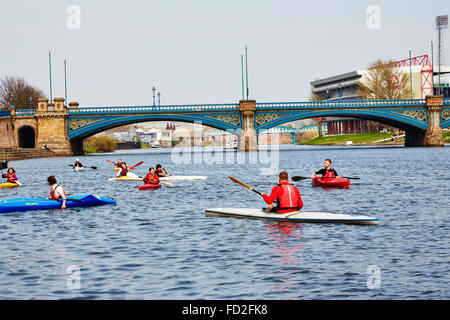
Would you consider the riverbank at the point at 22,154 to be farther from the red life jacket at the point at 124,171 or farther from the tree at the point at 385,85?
the tree at the point at 385,85

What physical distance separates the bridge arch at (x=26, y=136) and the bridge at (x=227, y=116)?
3.06 feet

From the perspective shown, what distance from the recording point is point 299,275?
14578mm

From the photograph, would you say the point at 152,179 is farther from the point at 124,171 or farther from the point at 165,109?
the point at 165,109

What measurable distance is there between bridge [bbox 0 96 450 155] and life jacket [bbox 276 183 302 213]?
75152 mm

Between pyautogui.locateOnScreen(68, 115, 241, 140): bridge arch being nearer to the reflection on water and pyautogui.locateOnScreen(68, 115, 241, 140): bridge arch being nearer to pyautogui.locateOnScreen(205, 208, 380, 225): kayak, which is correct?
pyautogui.locateOnScreen(205, 208, 380, 225): kayak

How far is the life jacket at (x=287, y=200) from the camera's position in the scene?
21828mm

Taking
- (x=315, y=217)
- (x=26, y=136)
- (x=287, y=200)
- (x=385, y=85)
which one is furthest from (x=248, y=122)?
(x=315, y=217)

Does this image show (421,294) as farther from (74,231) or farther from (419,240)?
(74,231)

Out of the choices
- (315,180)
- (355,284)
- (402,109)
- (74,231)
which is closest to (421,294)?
(355,284)

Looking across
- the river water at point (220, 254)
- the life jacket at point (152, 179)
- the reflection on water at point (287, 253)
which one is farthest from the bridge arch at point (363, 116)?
the reflection on water at point (287, 253)

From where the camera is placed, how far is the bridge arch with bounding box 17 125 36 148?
4250 inches

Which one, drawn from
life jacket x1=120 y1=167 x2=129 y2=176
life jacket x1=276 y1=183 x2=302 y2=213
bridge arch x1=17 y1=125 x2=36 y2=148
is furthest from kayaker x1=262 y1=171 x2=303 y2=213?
bridge arch x1=17 y1=125 x2=36 y2=148

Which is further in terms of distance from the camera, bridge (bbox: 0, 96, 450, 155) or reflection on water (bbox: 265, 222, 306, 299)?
bridge (bbox: 0, 96, 450, 155)

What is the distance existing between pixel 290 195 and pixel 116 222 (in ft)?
20.6
